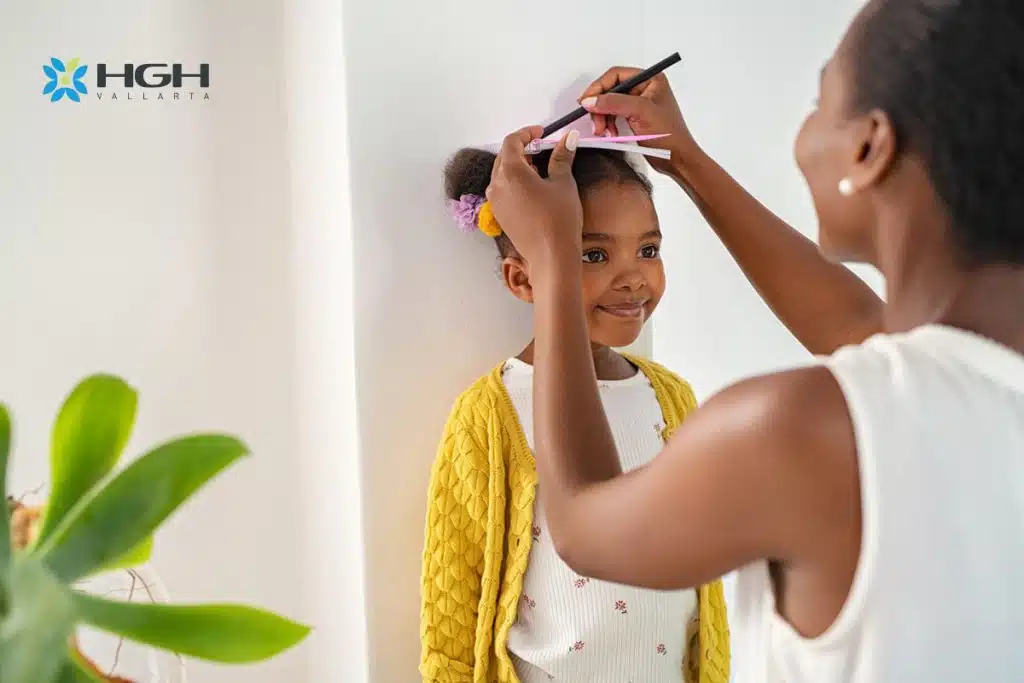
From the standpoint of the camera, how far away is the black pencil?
0.94 m

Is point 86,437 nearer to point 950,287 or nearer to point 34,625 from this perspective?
point 34,625

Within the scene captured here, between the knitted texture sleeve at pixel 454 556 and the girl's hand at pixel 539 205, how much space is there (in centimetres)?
28

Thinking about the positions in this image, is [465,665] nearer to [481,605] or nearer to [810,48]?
[481,605]

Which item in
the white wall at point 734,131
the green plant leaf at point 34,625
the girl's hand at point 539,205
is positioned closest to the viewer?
the green plant leaf at point 34,625

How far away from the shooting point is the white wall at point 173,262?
1.06 meters

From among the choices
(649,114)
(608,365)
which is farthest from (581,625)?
(649,114)

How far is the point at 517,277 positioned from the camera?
104 cm

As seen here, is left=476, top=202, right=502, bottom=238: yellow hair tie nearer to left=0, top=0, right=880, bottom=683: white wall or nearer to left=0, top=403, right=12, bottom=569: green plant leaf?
left=0, top=0, right=880, bottom=683: white wall

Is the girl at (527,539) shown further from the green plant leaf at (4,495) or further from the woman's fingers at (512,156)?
the green plant leaf at (4,495)

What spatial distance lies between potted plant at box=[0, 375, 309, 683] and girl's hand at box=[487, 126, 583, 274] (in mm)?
366

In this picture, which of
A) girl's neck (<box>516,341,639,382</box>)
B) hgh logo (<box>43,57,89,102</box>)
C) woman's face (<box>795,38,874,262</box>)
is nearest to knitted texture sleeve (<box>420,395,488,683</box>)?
girl's neck (<box>516,341,639,382</box>)

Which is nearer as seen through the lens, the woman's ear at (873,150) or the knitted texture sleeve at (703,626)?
the woman's ear at (873,150)

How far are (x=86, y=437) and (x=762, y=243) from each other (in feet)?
2.17

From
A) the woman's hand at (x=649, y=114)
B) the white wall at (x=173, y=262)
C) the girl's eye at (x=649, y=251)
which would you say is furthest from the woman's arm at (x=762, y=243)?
the white wall at (x=173, y=262)
